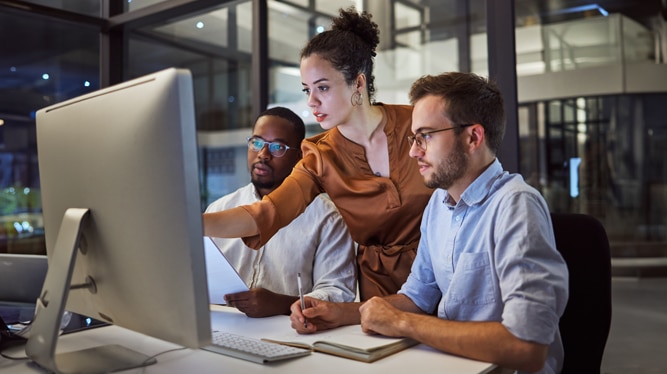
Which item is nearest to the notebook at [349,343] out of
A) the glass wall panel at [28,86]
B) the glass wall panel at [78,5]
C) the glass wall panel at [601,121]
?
the glass wall panel at [28,86]

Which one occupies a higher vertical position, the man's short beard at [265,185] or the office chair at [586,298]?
the man's short beard at [265,185]

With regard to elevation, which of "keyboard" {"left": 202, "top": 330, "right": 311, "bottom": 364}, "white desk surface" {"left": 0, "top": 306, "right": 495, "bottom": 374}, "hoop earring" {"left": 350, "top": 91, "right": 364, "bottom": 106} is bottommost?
"white desk surface" {"left": 0, "top": 306, "right": 495, "bottom": 374}

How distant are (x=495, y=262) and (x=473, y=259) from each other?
0.08 m

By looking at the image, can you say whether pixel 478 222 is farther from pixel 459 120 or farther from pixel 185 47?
pixel 185 47

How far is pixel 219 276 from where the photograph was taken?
5.05 ft

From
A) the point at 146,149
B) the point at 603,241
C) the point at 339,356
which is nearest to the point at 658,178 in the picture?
the point at 603,241

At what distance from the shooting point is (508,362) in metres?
1.13

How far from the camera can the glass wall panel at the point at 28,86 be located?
3475 mm

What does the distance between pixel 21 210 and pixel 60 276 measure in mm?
3006

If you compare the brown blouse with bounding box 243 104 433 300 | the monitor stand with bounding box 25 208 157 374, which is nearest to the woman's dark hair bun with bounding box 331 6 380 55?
the brown blouse with bounding box 243 104 433 300

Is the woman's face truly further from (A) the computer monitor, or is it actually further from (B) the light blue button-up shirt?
(A) the computer monitor

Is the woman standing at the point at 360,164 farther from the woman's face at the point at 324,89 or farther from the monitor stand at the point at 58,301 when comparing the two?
the monitor stand at the point at 58,301

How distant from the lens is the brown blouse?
1867mm

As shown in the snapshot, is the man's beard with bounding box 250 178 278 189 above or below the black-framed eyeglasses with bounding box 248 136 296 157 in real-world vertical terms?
below
